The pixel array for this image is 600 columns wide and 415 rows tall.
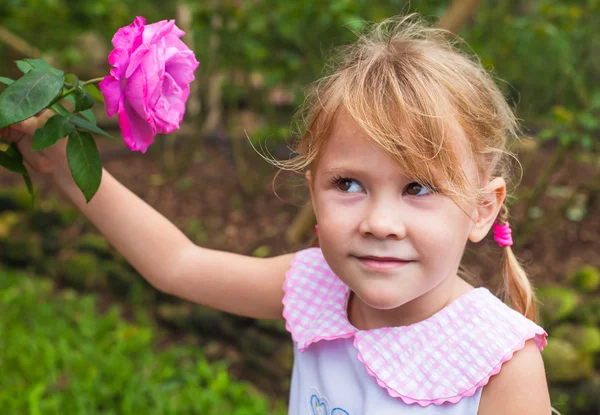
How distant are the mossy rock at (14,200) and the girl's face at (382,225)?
3.88 m

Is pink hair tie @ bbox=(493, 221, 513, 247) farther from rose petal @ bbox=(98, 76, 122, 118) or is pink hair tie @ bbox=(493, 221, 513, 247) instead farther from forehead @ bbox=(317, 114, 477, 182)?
rose petal @ bbox=(98, 76, 122, 118)

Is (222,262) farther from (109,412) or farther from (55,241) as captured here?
(55,241)

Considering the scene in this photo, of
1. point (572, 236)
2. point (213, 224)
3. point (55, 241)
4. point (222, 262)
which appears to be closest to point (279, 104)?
point (213, 224)

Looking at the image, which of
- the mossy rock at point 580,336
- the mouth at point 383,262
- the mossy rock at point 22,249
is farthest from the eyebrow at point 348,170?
the mossy rock at point 22,249

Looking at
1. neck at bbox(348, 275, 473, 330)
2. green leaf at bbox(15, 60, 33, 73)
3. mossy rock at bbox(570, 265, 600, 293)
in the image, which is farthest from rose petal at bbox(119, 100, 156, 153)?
mossy rock at bbox(570, 265, 600, 293)

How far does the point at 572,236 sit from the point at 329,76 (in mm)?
2669

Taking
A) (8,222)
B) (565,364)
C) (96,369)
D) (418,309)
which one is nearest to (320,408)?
(418,309)

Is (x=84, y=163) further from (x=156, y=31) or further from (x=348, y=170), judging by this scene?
(x=348, y=170)

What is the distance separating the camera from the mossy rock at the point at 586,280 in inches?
124

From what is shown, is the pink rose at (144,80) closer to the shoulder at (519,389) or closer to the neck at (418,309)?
the neck at (418,309)

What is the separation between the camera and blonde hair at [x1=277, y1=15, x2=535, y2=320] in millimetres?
1154

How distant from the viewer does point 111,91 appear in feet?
3.84

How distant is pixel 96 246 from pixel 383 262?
10.9 ft

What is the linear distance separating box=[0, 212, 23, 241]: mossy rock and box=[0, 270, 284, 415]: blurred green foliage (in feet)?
2.25
